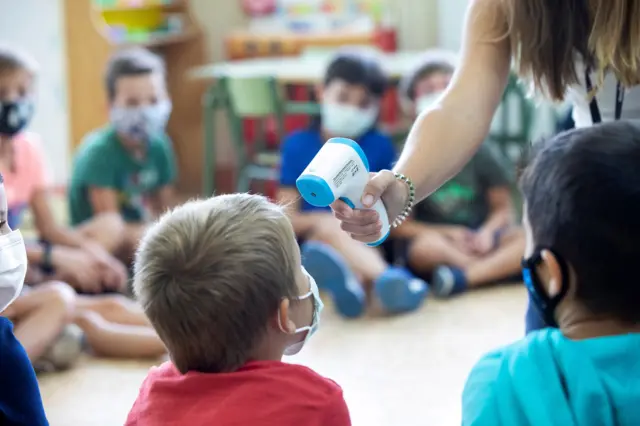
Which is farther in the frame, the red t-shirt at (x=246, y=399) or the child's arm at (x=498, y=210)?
the child's arm at (x=498, y=210)

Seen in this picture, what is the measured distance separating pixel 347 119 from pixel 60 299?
1219 mm

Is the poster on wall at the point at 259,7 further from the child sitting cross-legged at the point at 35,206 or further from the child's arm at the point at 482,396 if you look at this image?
the child's arm at the point at 482,396

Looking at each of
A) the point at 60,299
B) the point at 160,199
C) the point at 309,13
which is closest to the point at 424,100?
the point at 160,199

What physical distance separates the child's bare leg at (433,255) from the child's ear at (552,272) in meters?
2.12

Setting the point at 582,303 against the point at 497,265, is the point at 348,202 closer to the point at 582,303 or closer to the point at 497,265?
the point at 582,303

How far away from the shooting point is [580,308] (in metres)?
1.05

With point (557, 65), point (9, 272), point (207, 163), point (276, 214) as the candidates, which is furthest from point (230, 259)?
point (207, 163)

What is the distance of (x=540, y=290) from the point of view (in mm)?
1092

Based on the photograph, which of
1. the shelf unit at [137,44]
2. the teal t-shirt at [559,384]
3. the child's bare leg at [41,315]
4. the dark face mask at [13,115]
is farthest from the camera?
the shelf unit at [137,44]

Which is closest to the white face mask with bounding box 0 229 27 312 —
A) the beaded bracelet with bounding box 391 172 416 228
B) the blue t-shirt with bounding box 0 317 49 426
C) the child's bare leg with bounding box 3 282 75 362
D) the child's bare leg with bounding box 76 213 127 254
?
the blue t-shirt with bounding box 0 317 49 426

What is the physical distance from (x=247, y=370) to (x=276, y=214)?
0.19 m

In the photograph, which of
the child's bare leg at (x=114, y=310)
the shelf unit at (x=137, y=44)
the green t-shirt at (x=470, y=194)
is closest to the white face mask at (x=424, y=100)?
the green t-shirt at (x=470, y=194)

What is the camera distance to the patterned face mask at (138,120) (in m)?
3.25

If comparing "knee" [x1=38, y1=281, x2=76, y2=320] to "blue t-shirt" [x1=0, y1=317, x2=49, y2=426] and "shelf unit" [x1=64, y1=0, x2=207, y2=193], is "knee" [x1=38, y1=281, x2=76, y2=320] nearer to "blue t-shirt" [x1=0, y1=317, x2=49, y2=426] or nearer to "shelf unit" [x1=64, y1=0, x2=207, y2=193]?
"blue t-shirt" [x1=0, y1=317, x2=49, y2=426]
